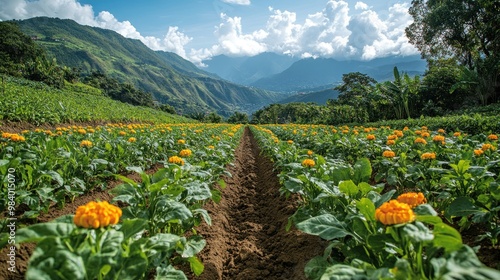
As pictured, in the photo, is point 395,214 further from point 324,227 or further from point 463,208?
point 463,208

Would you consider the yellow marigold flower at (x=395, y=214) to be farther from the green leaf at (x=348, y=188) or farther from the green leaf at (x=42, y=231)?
the green leaf at (x=42, y=231)

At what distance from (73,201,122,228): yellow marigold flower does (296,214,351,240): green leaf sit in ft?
3.82

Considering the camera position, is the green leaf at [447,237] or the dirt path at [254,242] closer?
the green leaf at [447,237]

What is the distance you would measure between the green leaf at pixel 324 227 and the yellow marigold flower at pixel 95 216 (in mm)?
1164

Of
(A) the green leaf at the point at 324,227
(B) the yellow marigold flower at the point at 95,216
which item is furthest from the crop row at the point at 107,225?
(A) the green leaf at the point at 324,227

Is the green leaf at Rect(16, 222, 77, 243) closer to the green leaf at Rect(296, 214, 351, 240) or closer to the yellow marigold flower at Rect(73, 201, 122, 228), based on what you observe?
the yellow marigold flower at Rect(73, 201, 122, 228)

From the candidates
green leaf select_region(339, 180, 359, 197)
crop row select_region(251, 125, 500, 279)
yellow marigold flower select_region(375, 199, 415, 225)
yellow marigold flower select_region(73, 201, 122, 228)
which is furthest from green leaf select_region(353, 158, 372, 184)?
yellow marigold flower select_region(73, 201, 122, 228)

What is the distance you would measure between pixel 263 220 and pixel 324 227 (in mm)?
3331

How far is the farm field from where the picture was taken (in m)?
1.45

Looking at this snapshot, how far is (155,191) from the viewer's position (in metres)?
2.45

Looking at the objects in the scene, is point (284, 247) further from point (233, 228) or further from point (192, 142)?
point (192, 142)

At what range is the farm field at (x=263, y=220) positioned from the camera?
4.75ft

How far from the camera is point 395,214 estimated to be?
1500 millimetres

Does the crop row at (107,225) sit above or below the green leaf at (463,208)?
above
